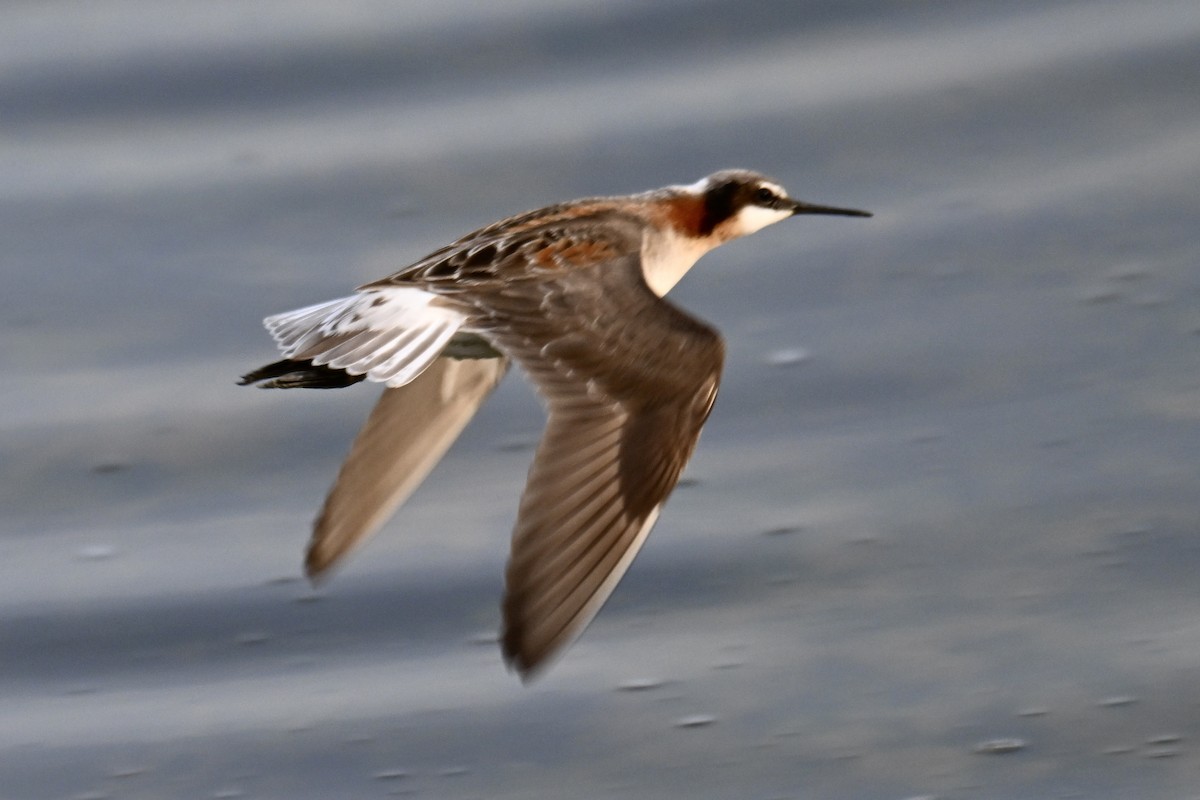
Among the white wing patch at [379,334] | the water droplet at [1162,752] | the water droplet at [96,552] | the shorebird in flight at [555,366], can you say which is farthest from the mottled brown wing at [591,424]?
the water droplet at [96,552]

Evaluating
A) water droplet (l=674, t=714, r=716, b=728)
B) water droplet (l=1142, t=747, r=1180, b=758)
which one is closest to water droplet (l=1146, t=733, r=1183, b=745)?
water droplet (l=1142, t=747, r=1180, b=758)

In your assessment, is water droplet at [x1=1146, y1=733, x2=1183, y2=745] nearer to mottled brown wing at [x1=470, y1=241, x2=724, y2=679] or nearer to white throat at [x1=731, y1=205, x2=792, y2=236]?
white throat at [x1=731, y1=205, x2=792, y2=236]

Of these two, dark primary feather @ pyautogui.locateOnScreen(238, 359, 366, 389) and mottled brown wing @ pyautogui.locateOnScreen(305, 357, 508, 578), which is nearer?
dark primary feather @ pyautogui.locateOnScreen(238, 359, 366, 389)

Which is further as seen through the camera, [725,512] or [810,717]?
[725,512]

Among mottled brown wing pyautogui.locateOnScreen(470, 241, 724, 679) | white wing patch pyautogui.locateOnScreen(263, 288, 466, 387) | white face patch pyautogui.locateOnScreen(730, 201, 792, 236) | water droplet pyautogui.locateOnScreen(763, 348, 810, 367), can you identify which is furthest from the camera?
water droplet pyautogui.locateOnScreen(763, 348, 810, 367)

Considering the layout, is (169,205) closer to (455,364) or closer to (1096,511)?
(455,364)

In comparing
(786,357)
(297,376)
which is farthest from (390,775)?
(786,357)

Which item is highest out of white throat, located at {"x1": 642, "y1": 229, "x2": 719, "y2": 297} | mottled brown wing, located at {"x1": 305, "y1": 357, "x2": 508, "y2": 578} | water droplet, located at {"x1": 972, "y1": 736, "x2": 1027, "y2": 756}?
white throat, located at {"x1": 642, "y1": 229, "x2": 719, "y2": 297}

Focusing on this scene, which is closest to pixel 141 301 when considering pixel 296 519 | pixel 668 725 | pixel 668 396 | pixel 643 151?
pixel 296 519
